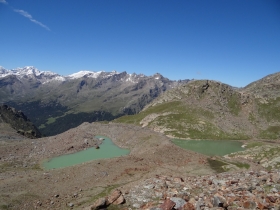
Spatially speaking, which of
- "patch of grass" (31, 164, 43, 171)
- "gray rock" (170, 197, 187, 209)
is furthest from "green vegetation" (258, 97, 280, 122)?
"gray rock" (170, 197, 187, 209)

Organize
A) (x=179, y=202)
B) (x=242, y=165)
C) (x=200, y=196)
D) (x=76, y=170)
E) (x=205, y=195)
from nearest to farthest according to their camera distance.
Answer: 1. (x=179, y=202)
2. (x=200, y=196)
3. (x=205, y=195)
4. (x=76, y=170)
5. (x=242, y=165)

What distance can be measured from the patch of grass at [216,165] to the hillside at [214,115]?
183ft

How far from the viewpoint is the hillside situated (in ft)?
392

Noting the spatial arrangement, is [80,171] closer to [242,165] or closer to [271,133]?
[242,165]

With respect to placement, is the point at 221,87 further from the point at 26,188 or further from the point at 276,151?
the point at 26,188

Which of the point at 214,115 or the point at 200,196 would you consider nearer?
the point at 200,196

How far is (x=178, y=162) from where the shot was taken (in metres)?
53.3

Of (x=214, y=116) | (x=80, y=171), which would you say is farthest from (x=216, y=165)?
(x=214, y=116)

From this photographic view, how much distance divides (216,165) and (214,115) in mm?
91677

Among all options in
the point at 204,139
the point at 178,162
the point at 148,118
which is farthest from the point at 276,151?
the point at 148,118

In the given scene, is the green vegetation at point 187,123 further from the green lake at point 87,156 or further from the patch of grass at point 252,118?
the green lake at point 87,156

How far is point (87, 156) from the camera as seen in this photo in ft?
205

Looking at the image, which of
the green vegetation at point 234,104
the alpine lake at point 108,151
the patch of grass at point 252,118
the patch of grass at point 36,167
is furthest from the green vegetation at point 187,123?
the patch of grass at point 36,167

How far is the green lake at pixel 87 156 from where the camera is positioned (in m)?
55.9
